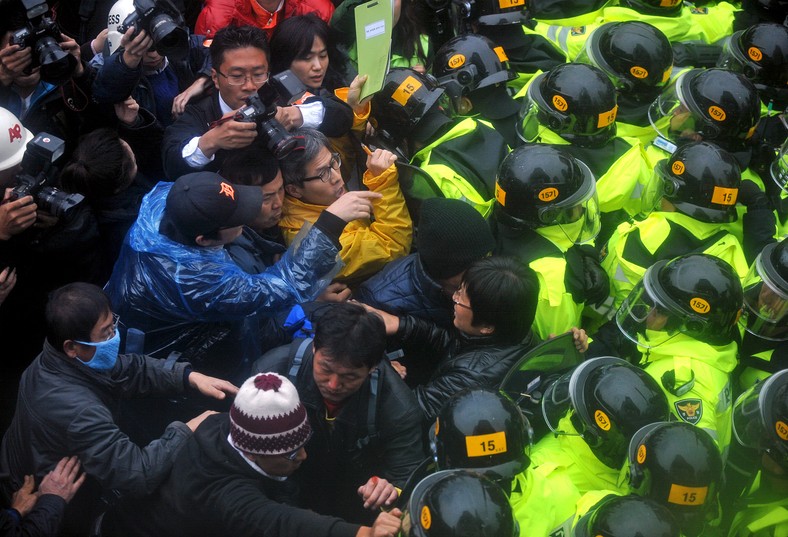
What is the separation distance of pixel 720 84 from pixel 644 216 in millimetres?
772

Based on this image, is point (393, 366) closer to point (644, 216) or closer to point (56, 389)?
point (56, 389)

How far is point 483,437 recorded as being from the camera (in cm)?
290

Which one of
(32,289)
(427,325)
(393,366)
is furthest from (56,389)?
(427,325)

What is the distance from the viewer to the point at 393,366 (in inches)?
133

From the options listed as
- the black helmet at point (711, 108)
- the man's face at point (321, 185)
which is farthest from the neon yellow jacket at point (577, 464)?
the black helmet at point (711, 108)

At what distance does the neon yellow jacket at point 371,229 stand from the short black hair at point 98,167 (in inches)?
28.9

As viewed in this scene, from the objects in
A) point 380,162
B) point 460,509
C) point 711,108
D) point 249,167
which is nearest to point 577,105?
point 711,108

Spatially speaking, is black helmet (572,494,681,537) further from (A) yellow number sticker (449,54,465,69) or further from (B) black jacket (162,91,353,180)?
(A) yellow number sticker (449,54,465,69)

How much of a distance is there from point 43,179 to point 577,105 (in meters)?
2.39

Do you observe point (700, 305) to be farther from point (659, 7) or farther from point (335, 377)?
point (659, 7)

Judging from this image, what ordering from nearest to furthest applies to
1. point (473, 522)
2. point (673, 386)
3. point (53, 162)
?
1. point (473, 522)
2. point (673, 386)
3. point (53, 162)

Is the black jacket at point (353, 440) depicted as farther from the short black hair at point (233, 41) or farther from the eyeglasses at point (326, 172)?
the short black hair at point (233, 41)

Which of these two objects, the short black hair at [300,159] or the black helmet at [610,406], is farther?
the short black hair at [300,159]

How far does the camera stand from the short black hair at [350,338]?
2.95 metres
